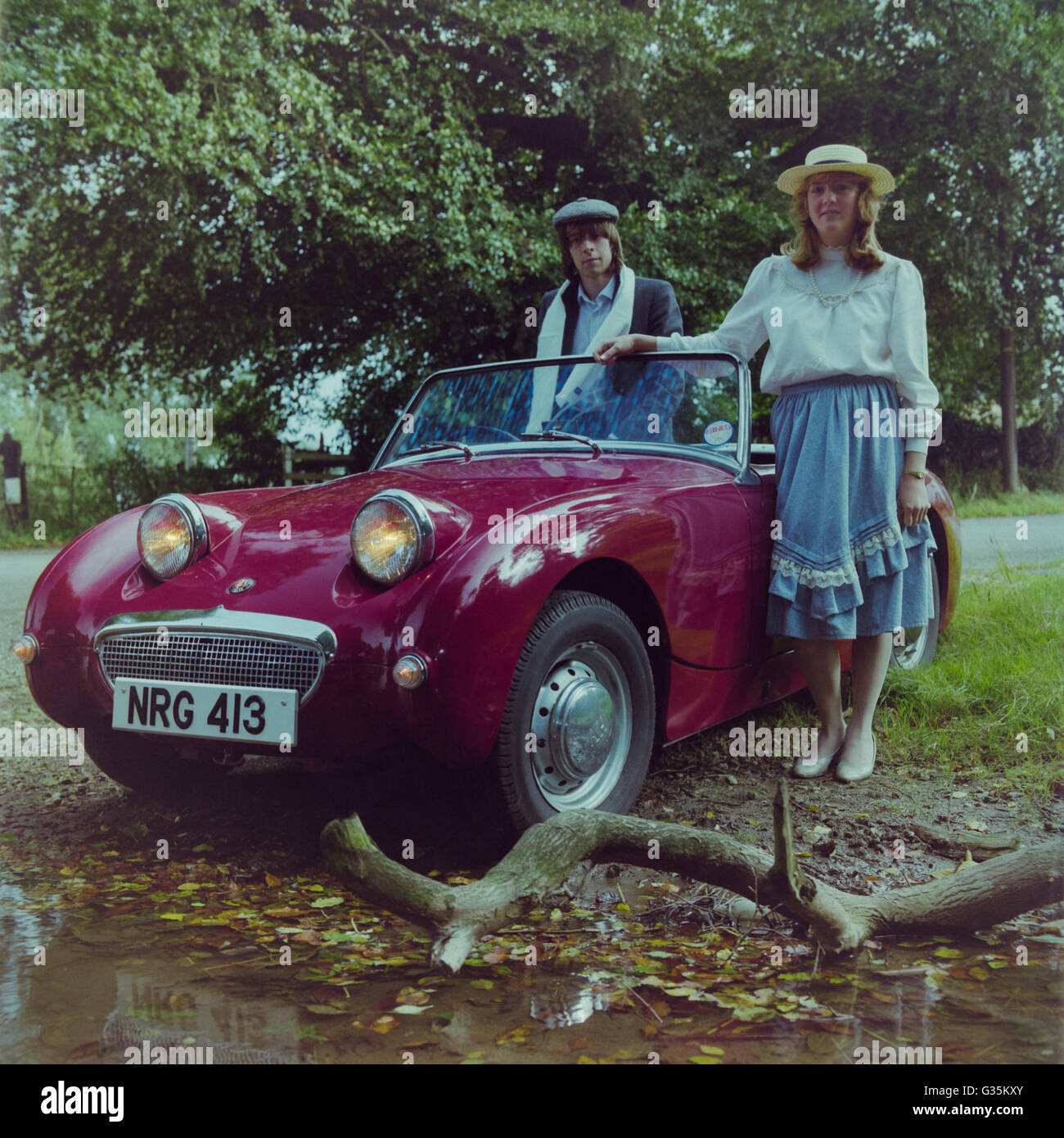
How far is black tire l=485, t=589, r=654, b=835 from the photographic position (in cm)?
236

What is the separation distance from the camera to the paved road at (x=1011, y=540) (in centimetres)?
442

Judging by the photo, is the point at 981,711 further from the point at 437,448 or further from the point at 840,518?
the point at 437,448

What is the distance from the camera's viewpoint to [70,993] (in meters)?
1.85

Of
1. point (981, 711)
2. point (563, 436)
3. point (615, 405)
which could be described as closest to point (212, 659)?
point (563, 436)

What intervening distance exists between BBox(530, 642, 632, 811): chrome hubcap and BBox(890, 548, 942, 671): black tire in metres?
1.60

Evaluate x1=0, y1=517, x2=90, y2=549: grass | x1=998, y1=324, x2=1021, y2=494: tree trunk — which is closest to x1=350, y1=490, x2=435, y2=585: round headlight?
x1=998, y1=324, x2=1021, y2=494: tree trunk

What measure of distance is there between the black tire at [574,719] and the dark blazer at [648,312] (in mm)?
1363

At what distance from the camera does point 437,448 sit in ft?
10.8

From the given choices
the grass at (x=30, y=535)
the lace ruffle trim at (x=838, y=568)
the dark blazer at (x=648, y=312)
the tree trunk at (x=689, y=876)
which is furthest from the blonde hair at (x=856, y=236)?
the grass at (x=30, y=535)

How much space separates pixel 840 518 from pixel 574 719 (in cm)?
105

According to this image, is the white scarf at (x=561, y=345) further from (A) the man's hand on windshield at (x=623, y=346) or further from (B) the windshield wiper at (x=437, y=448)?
Result: (B) the windshield wiper at (x=437, y=448)

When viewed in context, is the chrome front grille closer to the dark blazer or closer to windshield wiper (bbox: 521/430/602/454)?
windshield wiper (bbox: 521/430/602/454)
